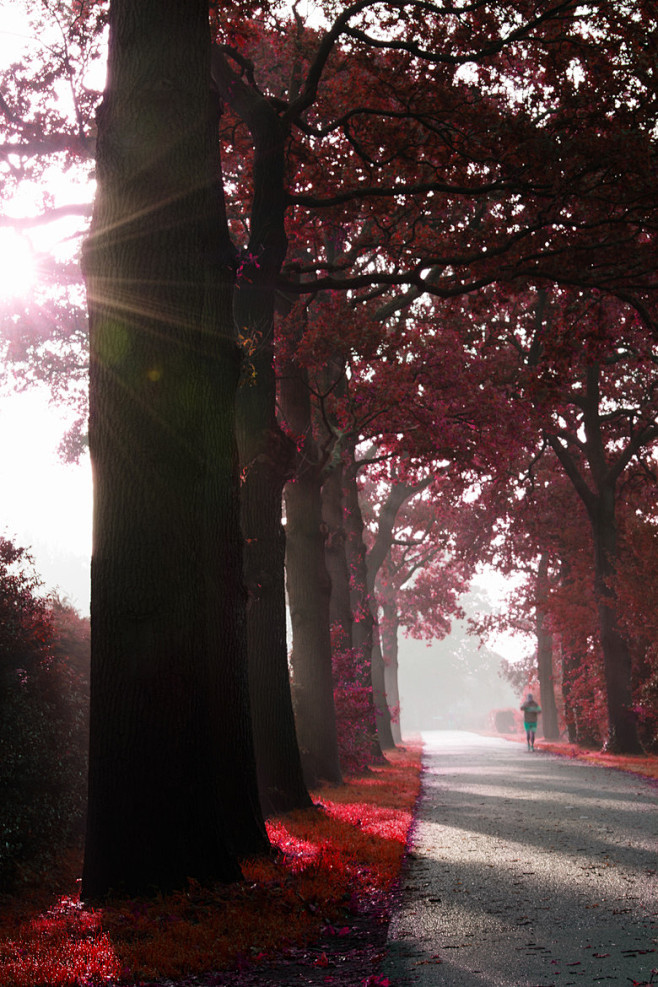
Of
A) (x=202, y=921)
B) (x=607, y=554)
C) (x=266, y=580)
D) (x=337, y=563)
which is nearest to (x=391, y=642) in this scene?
(x=607, y=554)

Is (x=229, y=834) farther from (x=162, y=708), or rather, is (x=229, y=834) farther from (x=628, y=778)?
(x=628, y=778)

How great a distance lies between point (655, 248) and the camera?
1200cm

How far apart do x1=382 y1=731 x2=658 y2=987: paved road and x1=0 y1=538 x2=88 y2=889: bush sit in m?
3.73

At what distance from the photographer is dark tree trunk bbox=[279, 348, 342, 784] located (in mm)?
14914

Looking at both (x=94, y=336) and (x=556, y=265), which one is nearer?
(x=94, y=336)

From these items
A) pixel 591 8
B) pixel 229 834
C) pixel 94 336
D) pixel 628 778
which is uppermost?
pixel 591 8

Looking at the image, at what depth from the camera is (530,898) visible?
5.96m

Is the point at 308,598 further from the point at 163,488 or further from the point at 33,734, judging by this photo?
the point at 163,488

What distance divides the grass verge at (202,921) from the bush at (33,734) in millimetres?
777

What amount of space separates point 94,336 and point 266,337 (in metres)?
4.91

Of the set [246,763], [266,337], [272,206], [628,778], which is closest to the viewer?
[246,763]

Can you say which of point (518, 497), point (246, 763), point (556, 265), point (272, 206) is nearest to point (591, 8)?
point (556, 265)

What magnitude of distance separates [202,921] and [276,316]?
12.4m

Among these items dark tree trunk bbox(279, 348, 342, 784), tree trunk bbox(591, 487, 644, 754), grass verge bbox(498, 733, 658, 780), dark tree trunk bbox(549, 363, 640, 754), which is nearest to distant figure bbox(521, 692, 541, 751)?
grass verge bbox(498, 733, 658, 780)
